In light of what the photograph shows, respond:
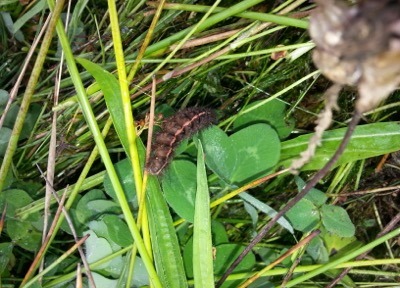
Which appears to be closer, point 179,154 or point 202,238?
point 202,238

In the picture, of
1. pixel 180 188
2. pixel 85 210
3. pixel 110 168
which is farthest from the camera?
pixel 85 210

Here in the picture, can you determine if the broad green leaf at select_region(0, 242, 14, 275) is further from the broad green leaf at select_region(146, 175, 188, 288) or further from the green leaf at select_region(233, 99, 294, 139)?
the green leaf at select_region(233, 99, 294, 139)

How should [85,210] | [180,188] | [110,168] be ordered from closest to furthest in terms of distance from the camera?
[110,168]
[180,188]
[85,210]

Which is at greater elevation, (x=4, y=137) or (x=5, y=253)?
(x=4, y=137)

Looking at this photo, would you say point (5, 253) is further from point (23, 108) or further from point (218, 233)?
point (218, 233)

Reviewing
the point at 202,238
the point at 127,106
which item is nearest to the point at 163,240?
the point at 202,238

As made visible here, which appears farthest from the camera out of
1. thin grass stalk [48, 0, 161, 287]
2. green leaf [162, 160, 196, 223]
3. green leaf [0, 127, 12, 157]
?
green leaf [0, 127, 12, 157]

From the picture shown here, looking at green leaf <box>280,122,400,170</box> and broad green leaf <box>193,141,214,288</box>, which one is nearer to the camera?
broad green leaf <box>193,141,214,288</box>

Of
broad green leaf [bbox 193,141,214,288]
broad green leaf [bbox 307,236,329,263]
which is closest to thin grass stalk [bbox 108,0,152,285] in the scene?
broad green leaf [bbox 193,141,214,288]
